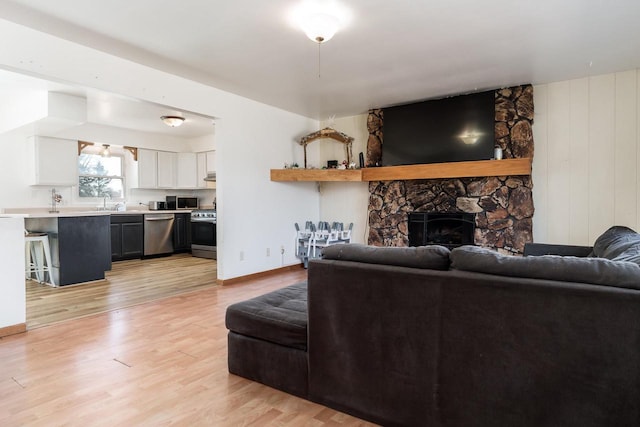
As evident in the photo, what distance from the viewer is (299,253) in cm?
571

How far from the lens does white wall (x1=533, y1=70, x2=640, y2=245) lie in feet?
13.0

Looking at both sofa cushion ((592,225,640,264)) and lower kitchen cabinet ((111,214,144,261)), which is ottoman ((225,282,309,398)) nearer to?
sofa cushion ((592,225,640,264))

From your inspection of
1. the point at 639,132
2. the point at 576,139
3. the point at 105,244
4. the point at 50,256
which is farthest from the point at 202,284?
the point at 639,132

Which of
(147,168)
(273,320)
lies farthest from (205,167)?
(273,320)

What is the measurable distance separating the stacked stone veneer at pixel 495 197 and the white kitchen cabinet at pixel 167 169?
4665 millimetres

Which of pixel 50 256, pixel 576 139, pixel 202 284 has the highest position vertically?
pixel 576 139

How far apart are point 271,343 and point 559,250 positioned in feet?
8.60

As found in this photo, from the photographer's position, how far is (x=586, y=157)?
416cm

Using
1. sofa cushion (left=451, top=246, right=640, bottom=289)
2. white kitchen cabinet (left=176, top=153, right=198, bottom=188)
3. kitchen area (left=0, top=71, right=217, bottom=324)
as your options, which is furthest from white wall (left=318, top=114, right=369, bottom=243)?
sofa cushion (left=451, top=246, right=640, bottom=289)

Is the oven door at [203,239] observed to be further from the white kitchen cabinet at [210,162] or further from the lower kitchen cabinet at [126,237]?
the white kitchen cabinet at [210,162]

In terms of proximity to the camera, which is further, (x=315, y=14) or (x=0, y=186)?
(x=0, y=186)

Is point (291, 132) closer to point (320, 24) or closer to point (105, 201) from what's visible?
point (320, 24)

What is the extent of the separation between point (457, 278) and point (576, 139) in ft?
12.7

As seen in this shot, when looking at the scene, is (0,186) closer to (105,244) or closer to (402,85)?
(105,244)
